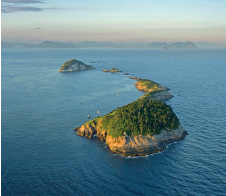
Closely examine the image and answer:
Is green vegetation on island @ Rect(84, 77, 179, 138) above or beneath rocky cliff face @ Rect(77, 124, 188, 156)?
above

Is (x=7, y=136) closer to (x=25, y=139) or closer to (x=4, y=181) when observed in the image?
(x=25, y=139)

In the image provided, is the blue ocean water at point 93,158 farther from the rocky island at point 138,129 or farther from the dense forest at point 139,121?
the dense forest at point 139,121

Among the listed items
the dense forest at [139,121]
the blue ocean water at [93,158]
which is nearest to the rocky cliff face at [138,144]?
the dense forest at [139,121]

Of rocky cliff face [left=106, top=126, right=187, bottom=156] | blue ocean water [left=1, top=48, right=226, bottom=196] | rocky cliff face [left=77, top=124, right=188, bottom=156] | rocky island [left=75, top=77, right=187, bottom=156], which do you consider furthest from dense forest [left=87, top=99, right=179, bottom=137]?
blue ocean water [left=1, top=48, right=226, bottom=196]

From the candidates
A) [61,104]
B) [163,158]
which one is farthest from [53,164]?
[61,104]

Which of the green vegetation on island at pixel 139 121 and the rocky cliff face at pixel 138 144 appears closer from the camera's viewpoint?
the rocky cliff face at pixel 138 144

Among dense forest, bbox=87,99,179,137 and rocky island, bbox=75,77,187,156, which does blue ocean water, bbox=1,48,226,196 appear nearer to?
rocky island, bbox=75,77,187,156

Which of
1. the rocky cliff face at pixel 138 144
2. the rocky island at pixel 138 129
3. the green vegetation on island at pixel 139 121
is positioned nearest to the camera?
the rocky cliff face at pixel 138 144

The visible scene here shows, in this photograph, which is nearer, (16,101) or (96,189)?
(96,189)

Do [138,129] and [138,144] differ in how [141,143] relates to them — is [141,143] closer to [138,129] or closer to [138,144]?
[138,144]
